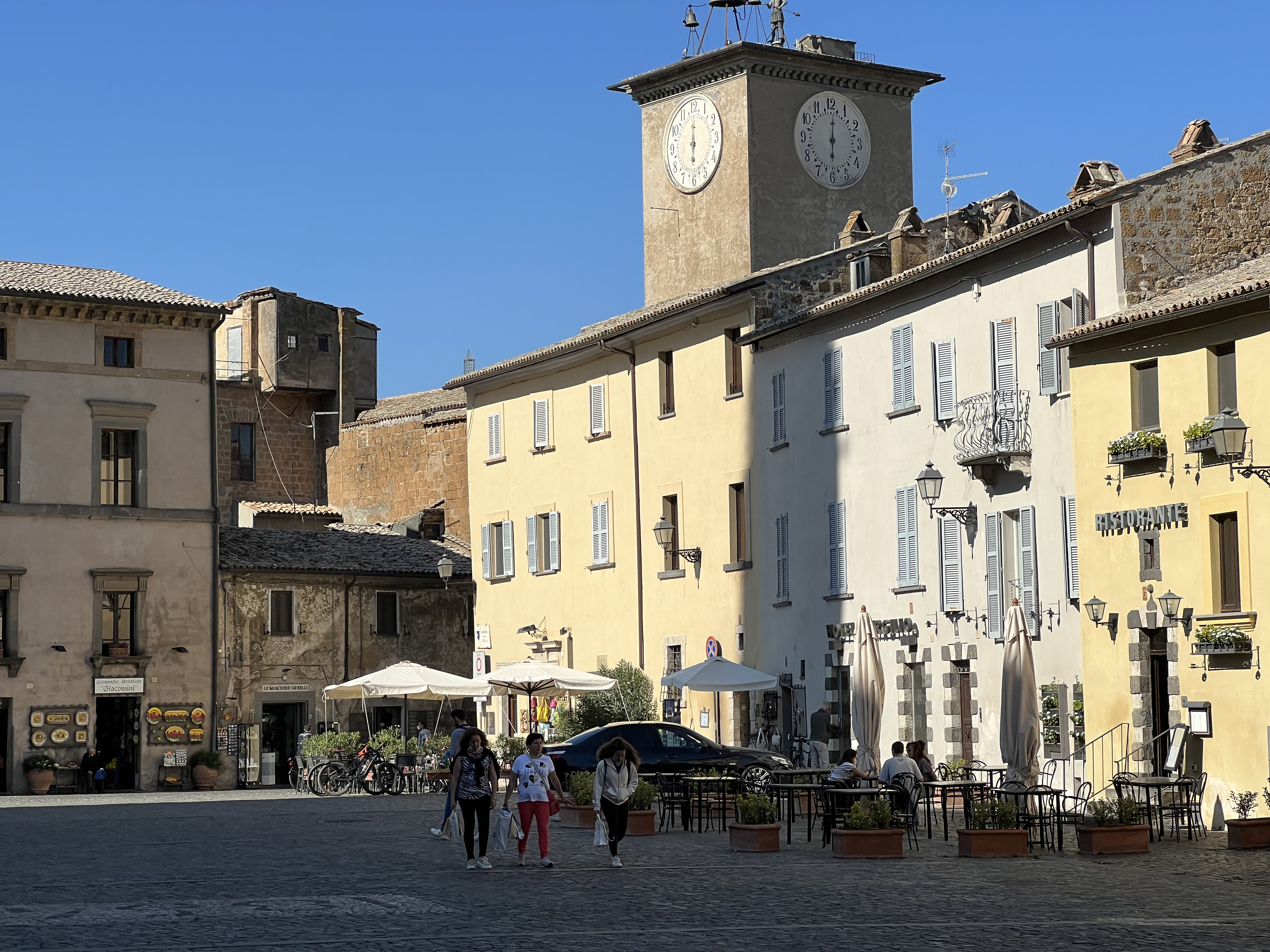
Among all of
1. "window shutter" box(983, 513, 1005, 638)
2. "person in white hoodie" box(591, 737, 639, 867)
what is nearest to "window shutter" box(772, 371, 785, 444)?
"window shutter" box(983, 513, 1005, 638)

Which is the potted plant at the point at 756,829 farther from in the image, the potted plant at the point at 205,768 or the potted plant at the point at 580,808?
the potted plant at the point at 205,768

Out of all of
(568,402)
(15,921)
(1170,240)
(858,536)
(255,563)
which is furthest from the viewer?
(255,563)

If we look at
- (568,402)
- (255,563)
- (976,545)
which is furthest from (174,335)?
(976,545)

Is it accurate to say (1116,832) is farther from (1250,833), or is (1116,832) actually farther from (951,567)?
(951,567)

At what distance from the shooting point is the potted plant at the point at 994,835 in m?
20.0

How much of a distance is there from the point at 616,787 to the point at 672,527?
801 inches

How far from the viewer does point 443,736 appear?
4006 centimetres

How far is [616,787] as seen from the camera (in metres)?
19.3

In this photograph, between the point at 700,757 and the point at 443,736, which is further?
the point at 443,736

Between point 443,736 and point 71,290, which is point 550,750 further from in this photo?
point 71,290

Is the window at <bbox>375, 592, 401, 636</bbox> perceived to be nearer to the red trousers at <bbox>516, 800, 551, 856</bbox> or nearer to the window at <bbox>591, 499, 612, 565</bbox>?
the window at <bbox>591, 499, 612, 565</bbox>

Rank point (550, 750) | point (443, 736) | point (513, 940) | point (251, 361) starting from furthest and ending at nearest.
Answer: point (251, 361)
point (443, 736)
point (550, 750)
point (513, 940)

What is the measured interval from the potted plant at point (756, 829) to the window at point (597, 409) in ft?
69.4

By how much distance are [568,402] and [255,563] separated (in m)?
8.90
